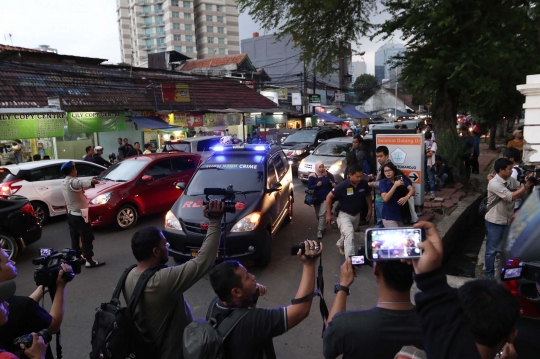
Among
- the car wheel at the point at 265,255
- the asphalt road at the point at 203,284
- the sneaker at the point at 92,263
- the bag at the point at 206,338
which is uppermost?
the bag at the point at 206,338

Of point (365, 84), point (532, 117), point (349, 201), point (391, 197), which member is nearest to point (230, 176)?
point (349, 201)

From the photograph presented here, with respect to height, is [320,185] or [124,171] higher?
[124,171]

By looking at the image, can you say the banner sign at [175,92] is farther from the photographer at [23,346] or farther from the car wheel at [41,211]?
the photographer at [23,346]

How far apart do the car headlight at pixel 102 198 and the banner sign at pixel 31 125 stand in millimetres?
7059

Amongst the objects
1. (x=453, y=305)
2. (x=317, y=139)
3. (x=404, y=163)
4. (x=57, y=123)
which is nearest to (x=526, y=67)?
(x=404, y=163)

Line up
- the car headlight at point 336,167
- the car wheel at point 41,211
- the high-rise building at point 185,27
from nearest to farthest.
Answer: the car wheel at point 41,211, the car headlight at point 336,167, the high-rise building at point 185,27

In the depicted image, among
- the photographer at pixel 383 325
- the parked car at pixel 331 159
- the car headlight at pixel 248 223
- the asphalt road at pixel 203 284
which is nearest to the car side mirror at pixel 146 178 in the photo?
the asphalt road at pixel 203 284

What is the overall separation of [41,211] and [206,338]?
867 centimetres

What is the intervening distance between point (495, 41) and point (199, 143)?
31.5 ft

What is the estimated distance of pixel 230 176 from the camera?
7.18 meters

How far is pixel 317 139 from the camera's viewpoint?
17031 mm

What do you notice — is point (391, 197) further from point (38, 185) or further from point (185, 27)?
point (185, 27)

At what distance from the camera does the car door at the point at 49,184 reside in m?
8.99

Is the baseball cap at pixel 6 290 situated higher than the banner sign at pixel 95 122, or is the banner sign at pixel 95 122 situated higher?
the banner sign at pixel 95 122
